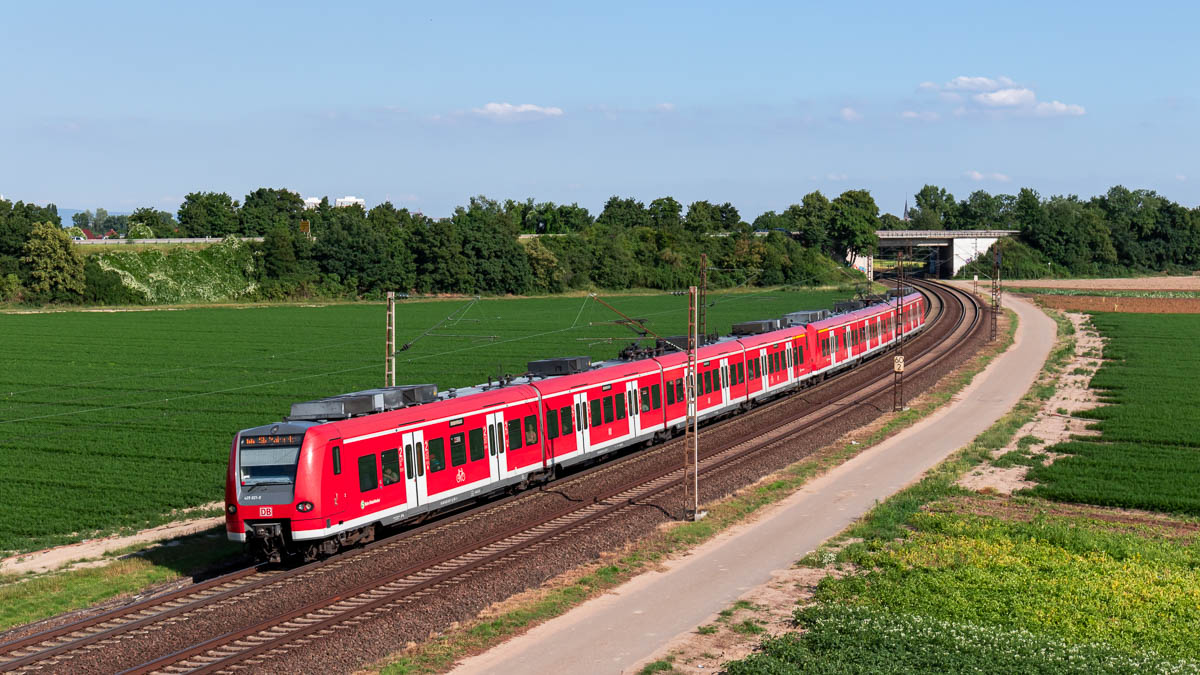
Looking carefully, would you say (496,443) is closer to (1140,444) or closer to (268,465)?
(268,465)

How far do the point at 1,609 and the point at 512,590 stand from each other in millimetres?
10618

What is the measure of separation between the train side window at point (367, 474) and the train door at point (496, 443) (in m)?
4.95

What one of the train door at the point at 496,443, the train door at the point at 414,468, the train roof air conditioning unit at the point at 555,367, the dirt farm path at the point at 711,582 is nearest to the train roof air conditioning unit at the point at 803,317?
the dirt farm path at the point at 711,582

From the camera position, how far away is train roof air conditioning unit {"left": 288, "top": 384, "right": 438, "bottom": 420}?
2670 centimetres

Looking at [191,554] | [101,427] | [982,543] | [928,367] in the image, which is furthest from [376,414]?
[928,367]

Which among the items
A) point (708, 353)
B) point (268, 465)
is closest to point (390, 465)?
point (268, 465)

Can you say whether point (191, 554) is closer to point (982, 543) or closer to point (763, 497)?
point (763, 497)

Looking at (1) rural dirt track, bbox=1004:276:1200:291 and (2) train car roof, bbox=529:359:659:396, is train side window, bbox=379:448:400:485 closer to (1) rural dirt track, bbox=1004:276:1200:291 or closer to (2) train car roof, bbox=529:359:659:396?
(2) train car roof, bbox=529:359:659:396

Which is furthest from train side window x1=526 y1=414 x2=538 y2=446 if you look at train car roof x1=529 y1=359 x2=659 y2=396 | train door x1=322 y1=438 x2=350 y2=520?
train door x1=322 y1=438 x2=350 y2=520

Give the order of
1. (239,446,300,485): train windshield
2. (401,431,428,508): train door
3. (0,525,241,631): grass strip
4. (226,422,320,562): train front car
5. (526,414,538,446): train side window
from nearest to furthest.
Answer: (0,525,241,631): grass strip
(226,422,320,562): train front car
(239,446,300,485): train windshield
(401,431,428,508): train door
(526,414,538,446): train side window

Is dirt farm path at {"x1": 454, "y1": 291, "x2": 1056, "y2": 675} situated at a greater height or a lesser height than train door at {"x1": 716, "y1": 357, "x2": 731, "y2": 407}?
lesser

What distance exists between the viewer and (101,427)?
49156 mm

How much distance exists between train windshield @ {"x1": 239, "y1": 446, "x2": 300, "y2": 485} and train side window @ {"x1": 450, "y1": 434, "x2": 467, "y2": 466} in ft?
18.0

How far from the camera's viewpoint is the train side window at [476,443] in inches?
1192
